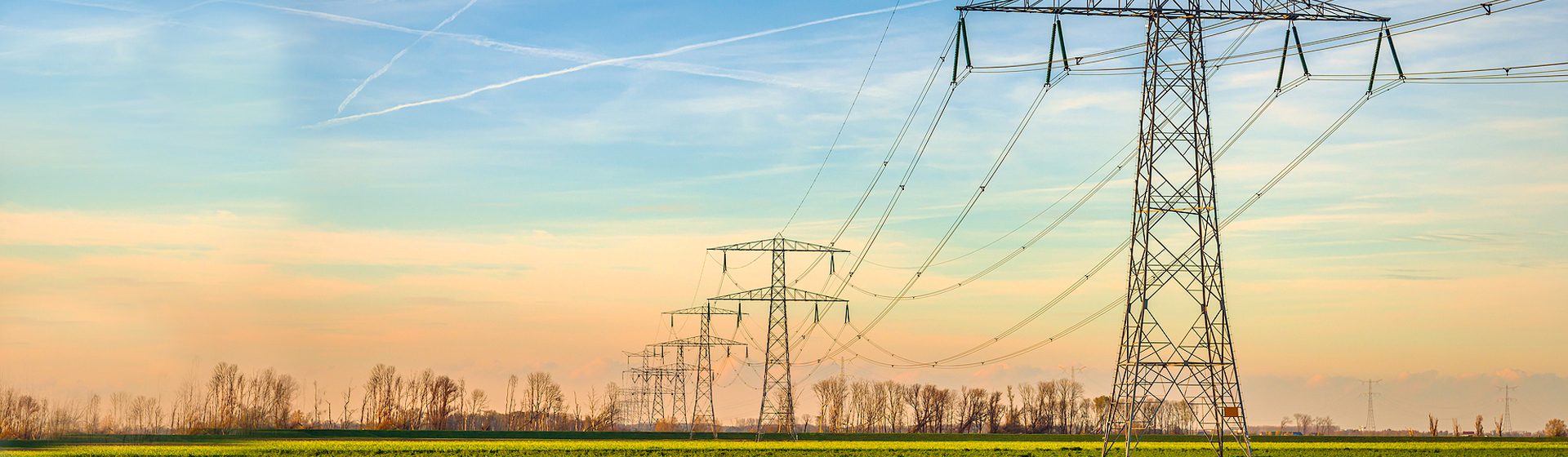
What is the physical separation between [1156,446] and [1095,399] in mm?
130112

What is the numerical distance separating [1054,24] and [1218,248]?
904 centimetres

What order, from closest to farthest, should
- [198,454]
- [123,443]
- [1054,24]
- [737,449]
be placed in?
1. [1054,24]
2. [198,454]
3. [737,449]
4. [123,443]

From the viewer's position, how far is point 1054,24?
109 ft

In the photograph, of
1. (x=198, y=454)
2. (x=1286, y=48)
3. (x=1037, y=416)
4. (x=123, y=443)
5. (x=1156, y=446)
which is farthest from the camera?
(x=1037, y=416)

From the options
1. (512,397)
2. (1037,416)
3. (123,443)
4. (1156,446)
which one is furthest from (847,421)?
(123,443)

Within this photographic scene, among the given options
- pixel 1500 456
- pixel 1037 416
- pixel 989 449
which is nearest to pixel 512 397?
pixel 1037 416

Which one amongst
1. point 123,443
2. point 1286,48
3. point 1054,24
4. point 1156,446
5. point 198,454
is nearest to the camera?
point 1054,24

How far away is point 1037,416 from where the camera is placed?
615 ft

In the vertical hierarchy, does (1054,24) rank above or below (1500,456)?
above

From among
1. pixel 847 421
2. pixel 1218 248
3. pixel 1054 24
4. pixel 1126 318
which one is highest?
pixel 1054 24

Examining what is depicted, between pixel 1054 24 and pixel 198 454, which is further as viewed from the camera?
pixel 198 454

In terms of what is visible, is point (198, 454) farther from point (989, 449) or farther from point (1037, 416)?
point (1037, 416)

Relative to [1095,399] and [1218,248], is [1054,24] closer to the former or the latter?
[1218,248]

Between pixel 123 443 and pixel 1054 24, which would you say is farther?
pixel 123 443
